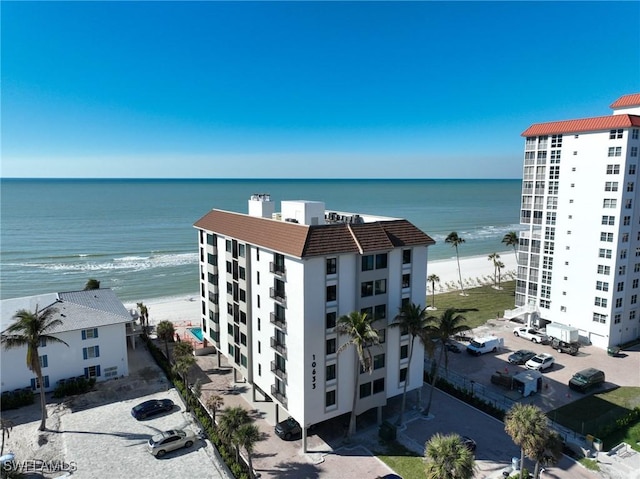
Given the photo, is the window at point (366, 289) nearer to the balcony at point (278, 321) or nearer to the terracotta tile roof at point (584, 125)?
the balcony at point (278, 321)

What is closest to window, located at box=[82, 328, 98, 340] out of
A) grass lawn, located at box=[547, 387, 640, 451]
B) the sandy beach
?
the sandy beach

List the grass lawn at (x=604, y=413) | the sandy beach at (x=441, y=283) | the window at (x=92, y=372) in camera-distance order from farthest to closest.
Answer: the sandy beach at (x=441, y=283), the window at (x=92, y=372), the grass lawn at (x=604, y=413)

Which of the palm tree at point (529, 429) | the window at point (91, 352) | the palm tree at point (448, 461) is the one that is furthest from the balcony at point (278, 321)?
the window at point (91, 352)

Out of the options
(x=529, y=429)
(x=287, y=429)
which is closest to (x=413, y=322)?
(x=529, y=429)

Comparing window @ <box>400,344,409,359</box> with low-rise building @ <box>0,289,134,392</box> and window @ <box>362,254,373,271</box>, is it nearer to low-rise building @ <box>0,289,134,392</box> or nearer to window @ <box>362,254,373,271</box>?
window @ <box>362,254,373,271</box>

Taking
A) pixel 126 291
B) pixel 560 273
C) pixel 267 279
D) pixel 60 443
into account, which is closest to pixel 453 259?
pixel 560 273

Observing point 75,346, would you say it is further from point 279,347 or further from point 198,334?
point 279,347
